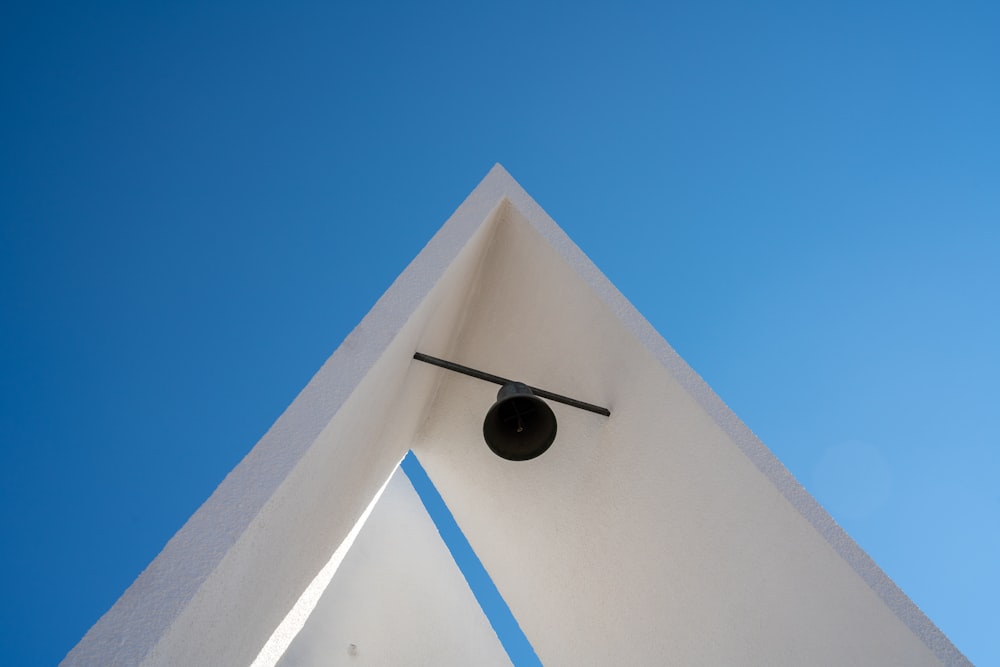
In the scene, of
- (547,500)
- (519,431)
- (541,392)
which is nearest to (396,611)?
(547,500)

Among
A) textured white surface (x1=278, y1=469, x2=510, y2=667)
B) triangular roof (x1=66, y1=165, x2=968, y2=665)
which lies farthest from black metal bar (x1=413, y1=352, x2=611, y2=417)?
textured white surface (x1=278, y1=469, x2=510, y2=667)

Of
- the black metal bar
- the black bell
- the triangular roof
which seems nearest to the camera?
the triangular roof

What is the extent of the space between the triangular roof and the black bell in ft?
1.36

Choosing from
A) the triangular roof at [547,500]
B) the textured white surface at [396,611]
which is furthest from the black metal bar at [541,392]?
the textured white surface at [396,611]

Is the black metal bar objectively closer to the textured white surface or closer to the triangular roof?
the triangular roof

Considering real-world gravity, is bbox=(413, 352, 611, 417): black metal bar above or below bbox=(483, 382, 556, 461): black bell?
above

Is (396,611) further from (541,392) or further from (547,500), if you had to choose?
(541,392)

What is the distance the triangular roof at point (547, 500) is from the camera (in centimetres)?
191

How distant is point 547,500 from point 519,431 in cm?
90

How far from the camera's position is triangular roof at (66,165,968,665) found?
6.28 ft

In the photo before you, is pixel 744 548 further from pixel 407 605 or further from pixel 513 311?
pixel 407 605

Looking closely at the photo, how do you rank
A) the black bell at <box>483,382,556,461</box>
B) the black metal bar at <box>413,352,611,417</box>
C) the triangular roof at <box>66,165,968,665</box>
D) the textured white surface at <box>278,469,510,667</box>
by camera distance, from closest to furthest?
the triangular roof at <box>66,165,968,665</box> < the black bell at <box>483,382,556,461</box> < the black metal bar at <box>413,352,611,417</box> < the textured white surface at <box>278,469,510,667</box>

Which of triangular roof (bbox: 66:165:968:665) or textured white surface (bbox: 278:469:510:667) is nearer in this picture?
triangular roof (bbox: 66:165:968:665)

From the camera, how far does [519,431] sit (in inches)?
128
